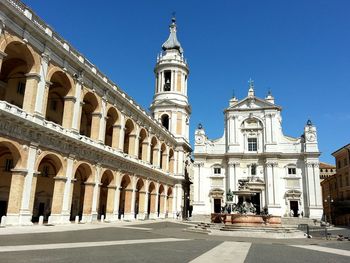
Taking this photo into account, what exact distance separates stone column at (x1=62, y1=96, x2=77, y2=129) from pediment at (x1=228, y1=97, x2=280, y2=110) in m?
34.6

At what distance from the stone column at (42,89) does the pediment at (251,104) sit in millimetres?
37908

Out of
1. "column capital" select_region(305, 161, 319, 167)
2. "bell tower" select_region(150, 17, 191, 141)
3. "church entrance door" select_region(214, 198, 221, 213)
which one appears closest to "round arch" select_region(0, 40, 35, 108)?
"bell tower" select_region(150, 17, 191, 141)

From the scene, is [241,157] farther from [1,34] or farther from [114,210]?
[1,34]

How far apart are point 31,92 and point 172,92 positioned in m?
37.8

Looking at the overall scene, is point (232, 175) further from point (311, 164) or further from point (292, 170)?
point (311, 164)

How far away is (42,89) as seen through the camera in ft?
79.2

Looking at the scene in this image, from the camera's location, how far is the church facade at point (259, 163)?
169 feet

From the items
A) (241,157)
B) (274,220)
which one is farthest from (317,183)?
(274,220)

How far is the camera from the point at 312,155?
171ft

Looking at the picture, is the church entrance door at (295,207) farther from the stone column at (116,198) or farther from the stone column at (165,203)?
the stone column at (116,198)

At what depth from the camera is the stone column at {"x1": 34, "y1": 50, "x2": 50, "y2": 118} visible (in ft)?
77.0

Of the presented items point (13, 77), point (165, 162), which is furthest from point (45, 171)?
point (165, 162)

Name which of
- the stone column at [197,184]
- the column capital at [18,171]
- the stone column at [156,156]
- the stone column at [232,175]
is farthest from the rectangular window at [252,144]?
the column capital at [18,171]

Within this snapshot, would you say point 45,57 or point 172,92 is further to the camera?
point 172,92
